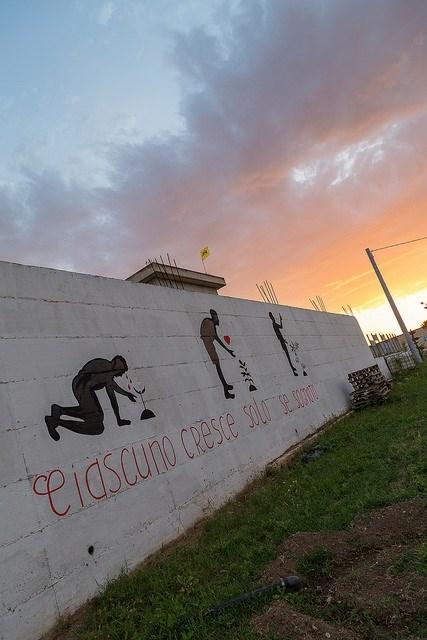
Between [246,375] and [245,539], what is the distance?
524 cm

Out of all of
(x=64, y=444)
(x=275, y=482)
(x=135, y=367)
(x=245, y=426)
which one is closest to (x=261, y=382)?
(x=245, y=426)

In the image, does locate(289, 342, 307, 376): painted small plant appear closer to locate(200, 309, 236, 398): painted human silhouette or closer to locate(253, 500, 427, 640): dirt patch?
locate(200, 309, 236, 398): painted human silhouette

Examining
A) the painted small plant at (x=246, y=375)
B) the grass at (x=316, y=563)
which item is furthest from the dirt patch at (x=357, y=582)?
the painted small plant at (x=246, y=375)

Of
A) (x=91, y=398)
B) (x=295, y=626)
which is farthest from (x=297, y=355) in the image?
(x=295, y=626)

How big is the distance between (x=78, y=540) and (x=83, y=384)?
87.7 inches

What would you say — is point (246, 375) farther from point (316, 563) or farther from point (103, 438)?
point (316, 563)

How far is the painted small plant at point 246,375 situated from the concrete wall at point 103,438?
0.15 m

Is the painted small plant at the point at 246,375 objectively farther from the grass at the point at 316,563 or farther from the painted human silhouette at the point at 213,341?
the grass at the point at 316,563

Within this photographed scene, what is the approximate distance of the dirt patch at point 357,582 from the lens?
11.0 ft

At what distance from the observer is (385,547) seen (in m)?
4.49

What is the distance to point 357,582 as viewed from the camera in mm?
3930

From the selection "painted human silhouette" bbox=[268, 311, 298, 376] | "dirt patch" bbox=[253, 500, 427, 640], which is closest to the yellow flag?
"painted human silhouette" bbox=[268, 311, 298, 376]

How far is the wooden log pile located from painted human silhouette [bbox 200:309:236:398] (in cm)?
732

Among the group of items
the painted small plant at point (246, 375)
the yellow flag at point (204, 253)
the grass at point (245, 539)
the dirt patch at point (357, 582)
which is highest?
the yellow flag at point (204, 253)
